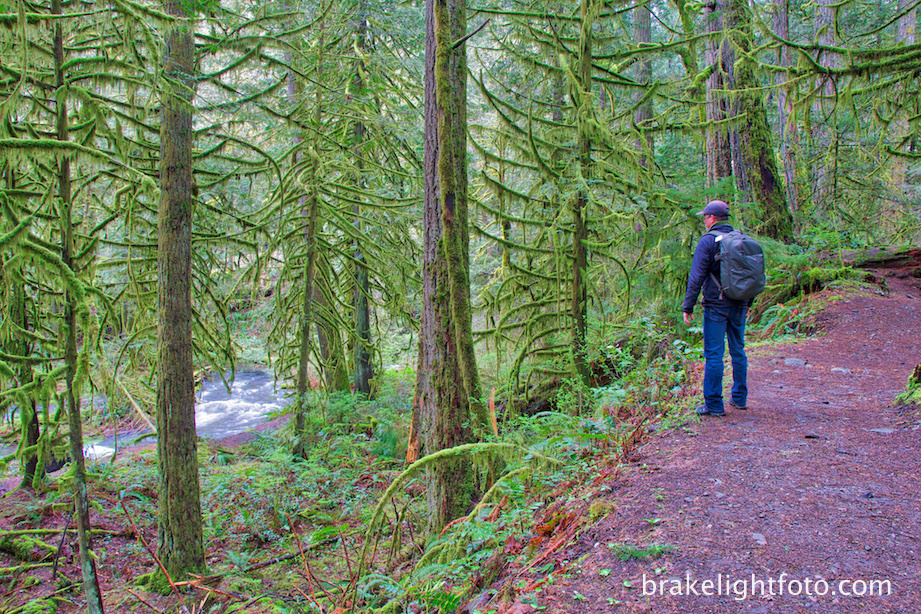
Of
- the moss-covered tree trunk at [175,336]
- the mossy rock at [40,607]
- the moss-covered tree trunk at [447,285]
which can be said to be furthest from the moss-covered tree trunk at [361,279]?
the mossy rock at [40,607]

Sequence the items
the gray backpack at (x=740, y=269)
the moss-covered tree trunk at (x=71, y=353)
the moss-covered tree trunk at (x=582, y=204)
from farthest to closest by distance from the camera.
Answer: the moss-covered tree trunk at (x=582, y=204)
the gray backpack at (x=740, y=269)
the moss-covered tree trunk at (x=71, y=353)

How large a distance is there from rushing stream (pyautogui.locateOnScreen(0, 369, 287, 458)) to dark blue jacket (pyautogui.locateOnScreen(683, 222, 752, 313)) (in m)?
10.8

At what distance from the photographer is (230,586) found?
18.6 feet

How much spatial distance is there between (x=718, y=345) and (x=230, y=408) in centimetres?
1580

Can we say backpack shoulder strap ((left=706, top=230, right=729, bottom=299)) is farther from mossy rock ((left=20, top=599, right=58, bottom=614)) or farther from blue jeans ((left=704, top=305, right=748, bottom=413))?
mossy rock ((left=20, top=599, right=58, bottom=614))

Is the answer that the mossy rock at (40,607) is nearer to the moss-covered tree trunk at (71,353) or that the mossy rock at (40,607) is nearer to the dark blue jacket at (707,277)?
the moss-covered tree trunk at (71,353)

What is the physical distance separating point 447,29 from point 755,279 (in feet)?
12.4

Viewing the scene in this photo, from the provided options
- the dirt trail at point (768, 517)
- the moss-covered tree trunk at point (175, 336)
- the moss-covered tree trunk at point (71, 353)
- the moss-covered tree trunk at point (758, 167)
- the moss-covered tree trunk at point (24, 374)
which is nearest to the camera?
the dirt trail at point (768, 517)

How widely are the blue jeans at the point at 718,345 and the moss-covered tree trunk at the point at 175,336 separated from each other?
5.53 m

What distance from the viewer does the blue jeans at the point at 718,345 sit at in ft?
15.6

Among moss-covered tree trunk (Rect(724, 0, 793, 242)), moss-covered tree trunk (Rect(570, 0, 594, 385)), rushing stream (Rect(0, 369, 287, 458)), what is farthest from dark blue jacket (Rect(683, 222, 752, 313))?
rushing stream (Rect(0, 369, 287, 458))

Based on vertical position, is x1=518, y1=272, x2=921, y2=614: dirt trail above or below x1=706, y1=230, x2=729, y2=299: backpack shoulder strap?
below

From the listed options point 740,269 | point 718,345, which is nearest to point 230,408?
point 718,345

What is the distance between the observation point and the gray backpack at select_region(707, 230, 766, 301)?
4703 mm
